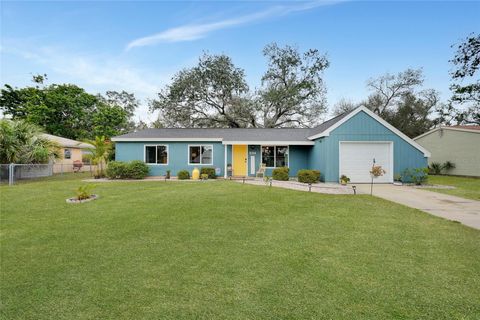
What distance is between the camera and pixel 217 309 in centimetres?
265

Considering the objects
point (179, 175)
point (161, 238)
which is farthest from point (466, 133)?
point (161, 238)

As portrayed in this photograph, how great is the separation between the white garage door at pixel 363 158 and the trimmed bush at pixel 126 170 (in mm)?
11825

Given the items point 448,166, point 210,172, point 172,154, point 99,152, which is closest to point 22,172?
point 99,152

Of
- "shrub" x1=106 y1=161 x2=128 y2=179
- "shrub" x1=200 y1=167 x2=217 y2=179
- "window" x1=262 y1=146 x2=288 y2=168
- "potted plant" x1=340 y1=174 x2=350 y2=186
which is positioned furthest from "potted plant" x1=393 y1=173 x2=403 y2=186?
"shrub" x1=106 y1=161 x2=128 y2=179

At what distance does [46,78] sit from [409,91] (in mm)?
45407

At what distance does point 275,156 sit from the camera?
55.5ft

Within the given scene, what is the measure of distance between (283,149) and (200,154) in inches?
217

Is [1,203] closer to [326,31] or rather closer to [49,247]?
[49,247]

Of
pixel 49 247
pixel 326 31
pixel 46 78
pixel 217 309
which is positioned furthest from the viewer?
pixel 46 78

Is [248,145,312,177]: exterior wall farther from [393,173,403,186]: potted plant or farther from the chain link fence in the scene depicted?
the chain link fence

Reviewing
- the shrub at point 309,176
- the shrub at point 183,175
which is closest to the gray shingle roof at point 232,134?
the shrub at point 183,175

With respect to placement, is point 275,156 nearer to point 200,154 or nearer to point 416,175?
point 200,154

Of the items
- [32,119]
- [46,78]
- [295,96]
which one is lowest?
[32,119]

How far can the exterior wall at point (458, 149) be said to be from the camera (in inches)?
761
